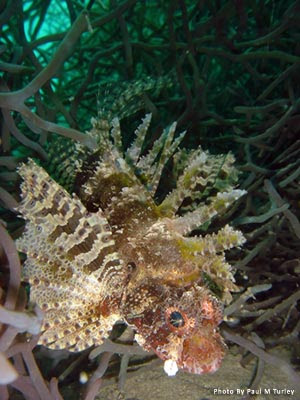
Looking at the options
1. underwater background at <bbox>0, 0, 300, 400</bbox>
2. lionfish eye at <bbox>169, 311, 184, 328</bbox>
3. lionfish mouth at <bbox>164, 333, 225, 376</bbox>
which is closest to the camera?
lionfish mouth at <bbox>164, 333, 225, 376</bbox>

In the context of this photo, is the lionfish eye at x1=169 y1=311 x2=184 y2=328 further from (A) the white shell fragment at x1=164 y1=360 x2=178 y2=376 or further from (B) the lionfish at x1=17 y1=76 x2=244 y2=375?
(A) the white shell fragment at x1=164 y1=360 x2=178 y2=376

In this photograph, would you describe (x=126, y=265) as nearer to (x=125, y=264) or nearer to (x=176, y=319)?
(x=125, y=264)

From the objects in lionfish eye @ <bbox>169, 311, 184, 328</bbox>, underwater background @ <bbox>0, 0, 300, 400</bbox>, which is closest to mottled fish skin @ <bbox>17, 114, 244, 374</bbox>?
lionfish eye @ <bbox>169, 311, 184, 328</bbox>

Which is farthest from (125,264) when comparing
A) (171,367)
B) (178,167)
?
(178,167)

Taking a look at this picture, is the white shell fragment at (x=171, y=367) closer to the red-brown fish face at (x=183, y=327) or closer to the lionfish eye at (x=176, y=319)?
the red-brown fish face at (x=183, y=327)

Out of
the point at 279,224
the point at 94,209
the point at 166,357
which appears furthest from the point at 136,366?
the point at 279,224

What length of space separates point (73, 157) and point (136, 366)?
197 cm

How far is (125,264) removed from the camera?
2.86 m

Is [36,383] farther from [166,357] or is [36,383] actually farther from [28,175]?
[28,175]

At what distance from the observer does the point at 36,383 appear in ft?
8.29

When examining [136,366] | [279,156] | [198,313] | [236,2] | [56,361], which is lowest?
[136,366]

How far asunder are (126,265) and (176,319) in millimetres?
598

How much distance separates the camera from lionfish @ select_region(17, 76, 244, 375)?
2.54 m

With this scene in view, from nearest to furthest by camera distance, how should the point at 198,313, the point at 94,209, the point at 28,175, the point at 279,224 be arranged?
the point at 198,313 < the point at 28,175 < the point at 94,209 < the point at 279,224
